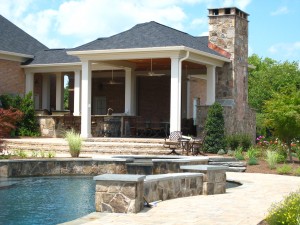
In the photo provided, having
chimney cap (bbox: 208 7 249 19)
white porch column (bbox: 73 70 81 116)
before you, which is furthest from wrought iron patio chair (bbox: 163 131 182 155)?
white porch column (bbox: 73 70 81 116)

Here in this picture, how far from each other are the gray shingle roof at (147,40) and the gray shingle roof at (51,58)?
3933 mm

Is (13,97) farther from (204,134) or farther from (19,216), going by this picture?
(19,216)

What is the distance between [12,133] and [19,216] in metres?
16.6

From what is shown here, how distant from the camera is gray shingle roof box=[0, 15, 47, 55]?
27.8 metres

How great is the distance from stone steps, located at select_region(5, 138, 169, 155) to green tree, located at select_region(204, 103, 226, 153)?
6.01 feet

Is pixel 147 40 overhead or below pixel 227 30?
below

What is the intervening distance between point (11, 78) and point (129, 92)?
6104mm

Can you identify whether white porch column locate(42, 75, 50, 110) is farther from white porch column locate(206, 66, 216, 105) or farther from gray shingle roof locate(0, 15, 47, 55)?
white porch column locate(206, 66, 216, 105)

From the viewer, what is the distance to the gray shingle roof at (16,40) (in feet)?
91.1

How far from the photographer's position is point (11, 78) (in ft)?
89.2

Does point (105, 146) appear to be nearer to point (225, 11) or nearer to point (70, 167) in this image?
point (70, 167)

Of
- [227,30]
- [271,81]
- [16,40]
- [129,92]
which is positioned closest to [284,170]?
[227,30]

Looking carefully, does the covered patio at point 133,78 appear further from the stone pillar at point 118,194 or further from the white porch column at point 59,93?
the stone pillar at point 118,194

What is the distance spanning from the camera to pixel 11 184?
43.3 feet
